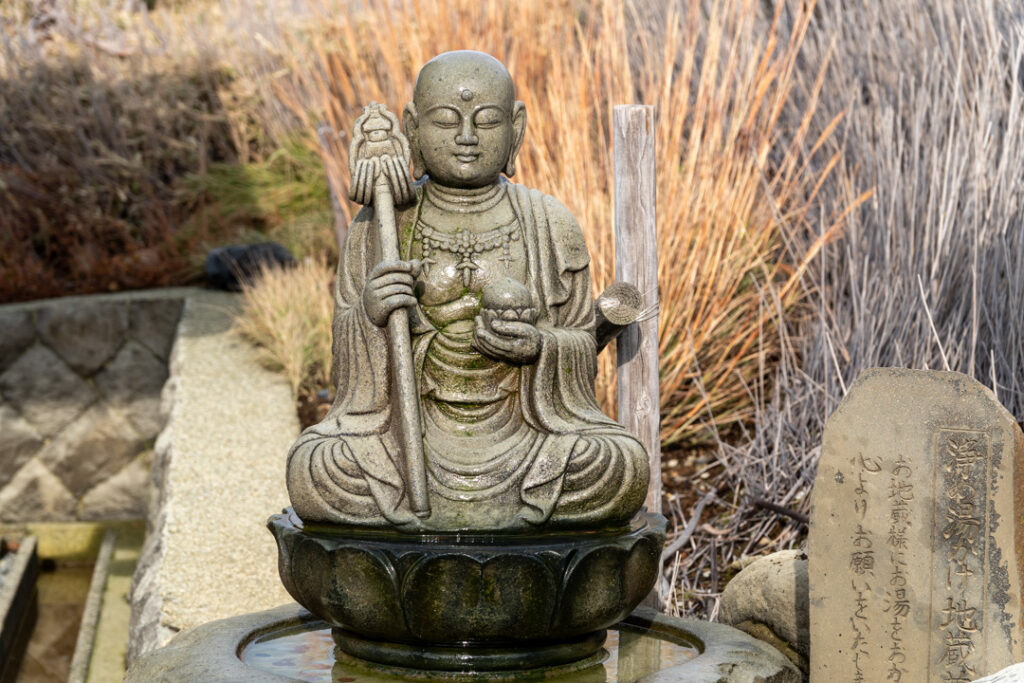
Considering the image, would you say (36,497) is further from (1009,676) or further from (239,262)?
(1009,676)

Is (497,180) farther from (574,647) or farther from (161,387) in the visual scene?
(161,387)

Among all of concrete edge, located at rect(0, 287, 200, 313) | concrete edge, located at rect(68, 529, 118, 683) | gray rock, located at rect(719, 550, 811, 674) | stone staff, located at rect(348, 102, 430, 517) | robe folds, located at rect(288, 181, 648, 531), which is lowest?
concrete edge, located at rect(68, 529, 118, 683)

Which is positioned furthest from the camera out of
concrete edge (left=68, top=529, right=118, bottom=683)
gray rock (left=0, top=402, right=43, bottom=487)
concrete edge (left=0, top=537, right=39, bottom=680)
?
gray rock (left=0, top=402, right=43, bottom=487)

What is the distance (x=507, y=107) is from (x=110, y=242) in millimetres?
6808

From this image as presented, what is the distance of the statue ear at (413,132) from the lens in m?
3.34

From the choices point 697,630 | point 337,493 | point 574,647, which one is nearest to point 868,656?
point 697,630

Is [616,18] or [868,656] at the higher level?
[616,18]

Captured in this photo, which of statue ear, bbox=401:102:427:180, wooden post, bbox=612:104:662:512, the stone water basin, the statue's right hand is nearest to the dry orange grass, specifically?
wooden post, bbox=612:104:662:512

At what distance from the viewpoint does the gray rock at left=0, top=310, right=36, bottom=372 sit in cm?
780

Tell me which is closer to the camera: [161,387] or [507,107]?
[507,107]

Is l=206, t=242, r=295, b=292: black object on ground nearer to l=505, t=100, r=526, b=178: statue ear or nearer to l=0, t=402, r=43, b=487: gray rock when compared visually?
l=0, t=402, r=43, b=487: gray rock

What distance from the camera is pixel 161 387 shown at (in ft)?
26.3

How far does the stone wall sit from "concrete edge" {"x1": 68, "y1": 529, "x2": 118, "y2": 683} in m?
0.43

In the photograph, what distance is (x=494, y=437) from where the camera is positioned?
3.16 meters
